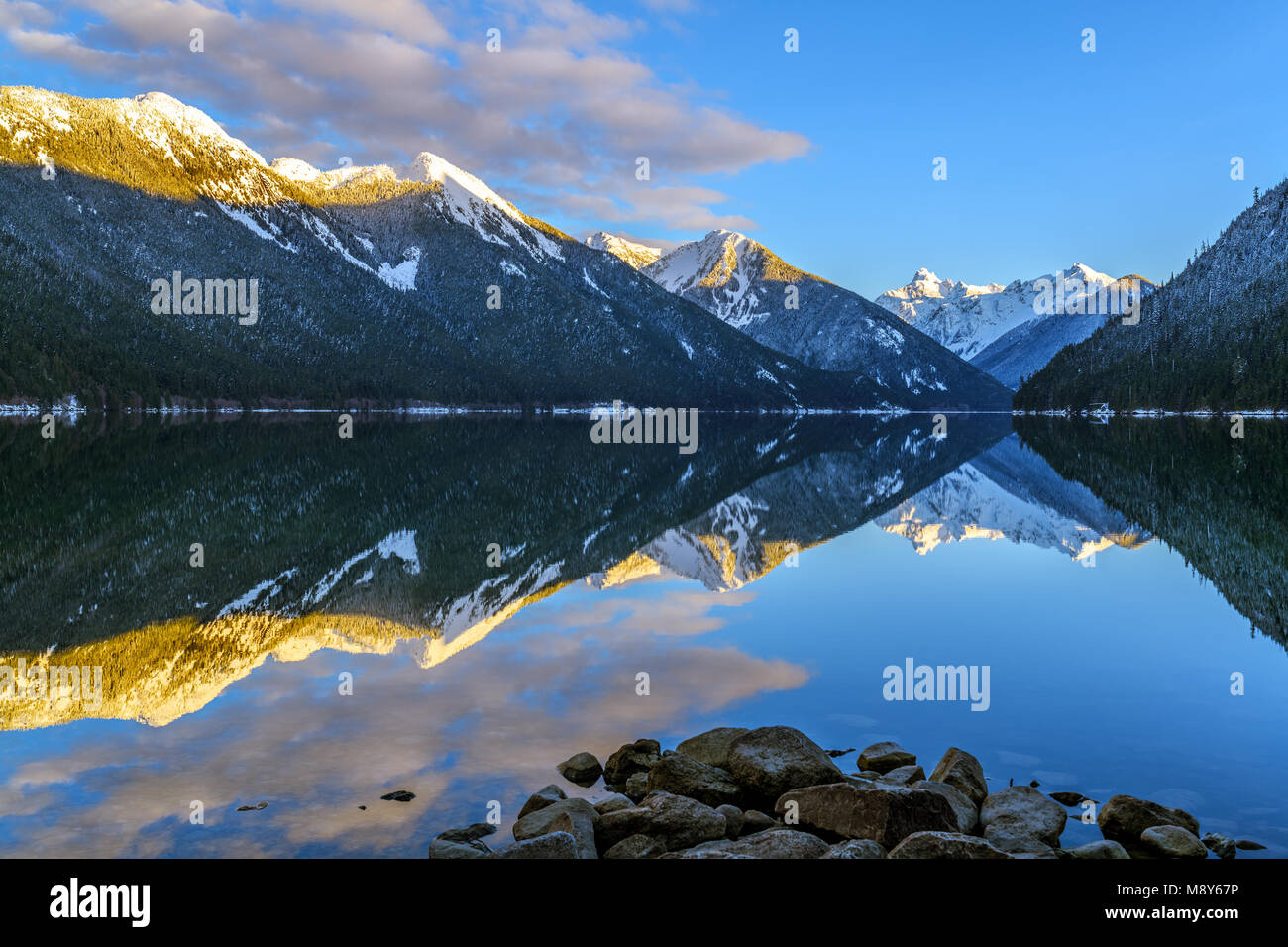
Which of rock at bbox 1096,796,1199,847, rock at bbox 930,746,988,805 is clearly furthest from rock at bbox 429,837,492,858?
rock at bbox 1096,796,1199,847

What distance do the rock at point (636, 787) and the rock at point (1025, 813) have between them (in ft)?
16.6

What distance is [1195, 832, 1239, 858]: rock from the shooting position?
1255 cm

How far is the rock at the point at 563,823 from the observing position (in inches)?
490

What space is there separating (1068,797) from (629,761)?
6.93 m

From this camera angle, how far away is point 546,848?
11609 millimetres

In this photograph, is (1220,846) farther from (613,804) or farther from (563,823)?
(563,823)

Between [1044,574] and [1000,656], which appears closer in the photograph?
[1000,656]

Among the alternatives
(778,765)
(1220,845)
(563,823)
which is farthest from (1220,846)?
(563,823)

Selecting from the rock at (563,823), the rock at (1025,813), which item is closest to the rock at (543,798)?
the rock at (563,823)

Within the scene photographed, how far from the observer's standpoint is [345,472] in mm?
67125

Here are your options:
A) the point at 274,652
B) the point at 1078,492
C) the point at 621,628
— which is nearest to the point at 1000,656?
the point at 621,628

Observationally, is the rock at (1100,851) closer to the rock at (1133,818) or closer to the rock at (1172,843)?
the rock at (1172,843)

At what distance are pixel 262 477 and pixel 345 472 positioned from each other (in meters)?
7.30
